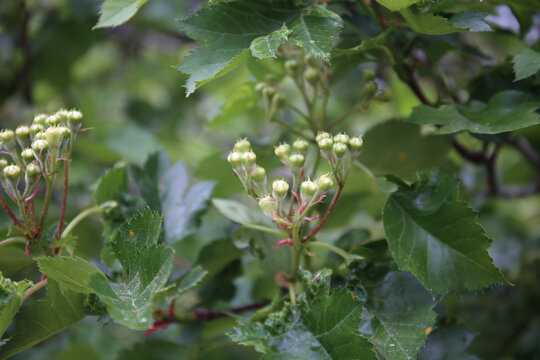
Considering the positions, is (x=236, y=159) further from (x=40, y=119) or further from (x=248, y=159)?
(x=40, y=119)

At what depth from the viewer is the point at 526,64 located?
969 mm

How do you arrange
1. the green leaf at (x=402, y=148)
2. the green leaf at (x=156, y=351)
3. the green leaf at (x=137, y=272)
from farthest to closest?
1. the green leaf at (x=402, y=148)
2. the green leaf at (x=156, y=351)
3. the green leaf at (x=137, y=272)

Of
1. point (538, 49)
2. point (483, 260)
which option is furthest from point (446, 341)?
point (538, 49)

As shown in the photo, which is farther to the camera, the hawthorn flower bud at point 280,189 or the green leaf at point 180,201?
the green leaf at point 180,201

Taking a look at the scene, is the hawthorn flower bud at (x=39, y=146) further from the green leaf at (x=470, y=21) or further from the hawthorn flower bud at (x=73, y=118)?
the green leaf at (x=470, y=21)

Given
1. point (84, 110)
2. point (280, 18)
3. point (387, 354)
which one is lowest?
point (84, 110)

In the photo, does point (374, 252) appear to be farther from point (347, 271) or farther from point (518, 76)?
point (518, 76)

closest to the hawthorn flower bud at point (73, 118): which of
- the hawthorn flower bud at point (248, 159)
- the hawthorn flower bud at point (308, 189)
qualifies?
the hawthorn flower bud at point (248, 159)

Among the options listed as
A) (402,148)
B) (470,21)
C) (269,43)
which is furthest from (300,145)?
(402,148)

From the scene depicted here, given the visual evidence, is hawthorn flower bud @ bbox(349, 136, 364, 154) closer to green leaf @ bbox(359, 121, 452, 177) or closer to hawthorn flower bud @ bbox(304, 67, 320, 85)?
hawthorn flower bud @ bbox(304, 67, 320, 85)

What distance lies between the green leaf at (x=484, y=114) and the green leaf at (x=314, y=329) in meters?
0.39

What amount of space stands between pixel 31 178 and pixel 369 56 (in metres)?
0.76

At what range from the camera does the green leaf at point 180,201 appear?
46.8 inches

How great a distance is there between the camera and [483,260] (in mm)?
899
